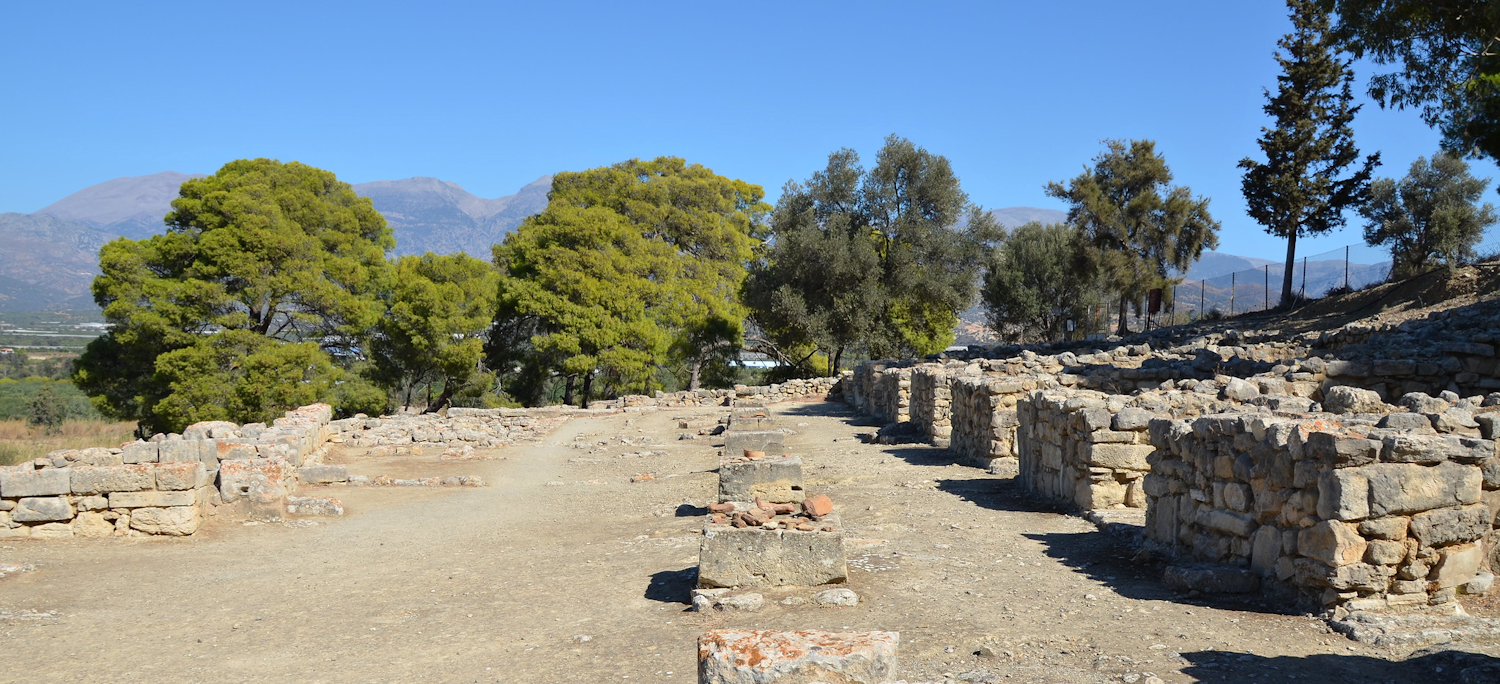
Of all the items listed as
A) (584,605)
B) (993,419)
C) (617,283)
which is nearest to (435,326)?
(617,283)

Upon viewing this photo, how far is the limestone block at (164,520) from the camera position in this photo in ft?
33.5

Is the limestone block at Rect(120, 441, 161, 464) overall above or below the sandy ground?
above

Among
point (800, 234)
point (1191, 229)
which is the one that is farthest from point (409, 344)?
point (1191, 229)

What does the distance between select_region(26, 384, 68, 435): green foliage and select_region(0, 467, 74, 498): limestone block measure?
100 feet

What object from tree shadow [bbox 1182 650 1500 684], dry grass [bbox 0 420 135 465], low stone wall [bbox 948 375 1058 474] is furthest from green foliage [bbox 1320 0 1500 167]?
dry grass [bbox 0 420 135 465]

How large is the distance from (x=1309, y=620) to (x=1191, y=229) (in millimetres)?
39225

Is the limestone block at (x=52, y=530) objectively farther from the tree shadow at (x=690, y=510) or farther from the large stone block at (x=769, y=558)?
the large stone block at (x=769, y=558)

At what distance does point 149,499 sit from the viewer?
10234 mm

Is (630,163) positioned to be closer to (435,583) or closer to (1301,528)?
(435,583)

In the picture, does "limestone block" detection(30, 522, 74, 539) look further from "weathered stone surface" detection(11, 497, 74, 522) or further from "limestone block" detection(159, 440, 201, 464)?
"limestone block" detection(159, 440, 201, 464)

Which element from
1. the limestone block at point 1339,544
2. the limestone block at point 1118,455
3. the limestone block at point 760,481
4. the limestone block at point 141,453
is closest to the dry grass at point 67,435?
the limestone block at point 141,453

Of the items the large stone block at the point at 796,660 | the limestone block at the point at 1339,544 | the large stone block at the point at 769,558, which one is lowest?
the large stone block at the point at 769,558

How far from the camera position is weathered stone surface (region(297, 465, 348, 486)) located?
1402 cm

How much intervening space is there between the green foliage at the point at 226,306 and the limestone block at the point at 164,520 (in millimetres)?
16458
